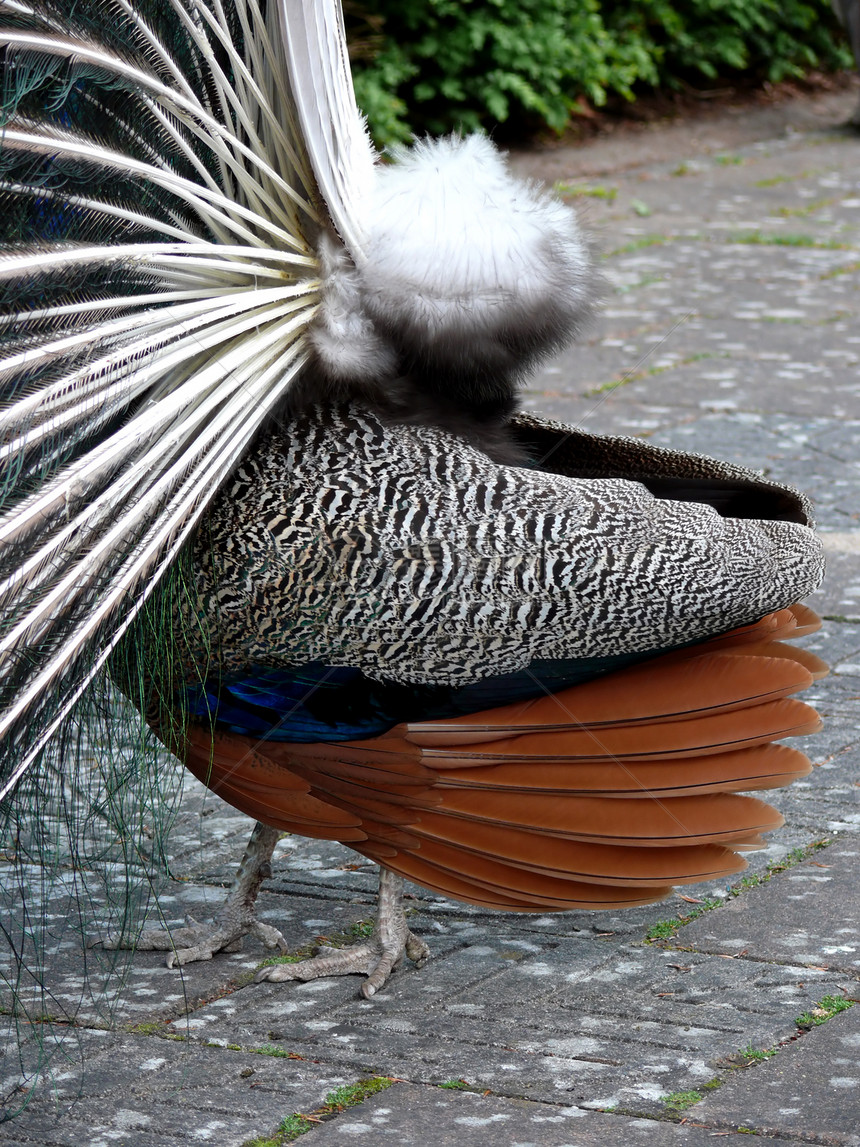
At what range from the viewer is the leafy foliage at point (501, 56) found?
11.0 metres

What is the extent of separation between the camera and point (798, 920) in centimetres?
318

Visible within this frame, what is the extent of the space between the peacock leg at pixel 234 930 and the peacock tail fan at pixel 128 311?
38cm

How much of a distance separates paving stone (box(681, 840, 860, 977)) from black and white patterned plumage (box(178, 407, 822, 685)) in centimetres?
72

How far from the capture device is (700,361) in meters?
7.73

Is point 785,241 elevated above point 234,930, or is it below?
above

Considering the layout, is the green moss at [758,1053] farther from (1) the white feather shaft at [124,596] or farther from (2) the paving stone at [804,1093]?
(1) the white feather shaft at [124,596]

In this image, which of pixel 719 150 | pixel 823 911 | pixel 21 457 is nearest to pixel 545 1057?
pixel 823 911

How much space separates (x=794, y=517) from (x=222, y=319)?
48.8 inches

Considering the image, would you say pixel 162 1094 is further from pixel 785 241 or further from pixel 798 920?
pixel 785 241

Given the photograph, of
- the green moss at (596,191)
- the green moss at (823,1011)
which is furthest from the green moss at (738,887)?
the green moss at (596,191)

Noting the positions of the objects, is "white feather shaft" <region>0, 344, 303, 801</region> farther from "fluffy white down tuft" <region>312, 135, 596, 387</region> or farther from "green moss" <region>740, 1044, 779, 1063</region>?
"green moss" <region>740, 1044, 779, 1063</region>

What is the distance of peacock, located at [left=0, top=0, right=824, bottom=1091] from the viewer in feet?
7.94

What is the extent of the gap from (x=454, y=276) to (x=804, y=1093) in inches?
57.4

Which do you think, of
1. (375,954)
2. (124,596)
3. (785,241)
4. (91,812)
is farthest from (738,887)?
(785,241)
